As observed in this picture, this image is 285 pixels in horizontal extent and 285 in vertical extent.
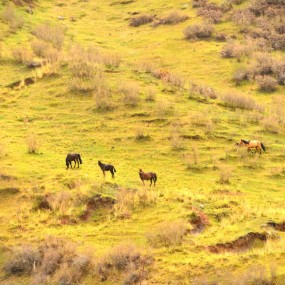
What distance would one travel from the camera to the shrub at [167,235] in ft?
52.0

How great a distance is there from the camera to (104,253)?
15.2 meters

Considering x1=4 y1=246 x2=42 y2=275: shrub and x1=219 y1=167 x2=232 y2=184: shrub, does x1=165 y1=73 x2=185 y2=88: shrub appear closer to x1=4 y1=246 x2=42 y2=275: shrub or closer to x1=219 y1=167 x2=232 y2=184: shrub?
x1=219 y1=167 x2=232 y2=184: shrub

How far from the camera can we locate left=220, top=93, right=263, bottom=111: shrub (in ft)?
114

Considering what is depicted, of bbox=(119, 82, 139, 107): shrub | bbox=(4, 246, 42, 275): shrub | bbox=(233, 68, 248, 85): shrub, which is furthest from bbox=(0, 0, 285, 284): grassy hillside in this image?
bbox=(233, 68, 248, 85): shrub

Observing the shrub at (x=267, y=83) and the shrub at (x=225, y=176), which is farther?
the shrub at (x=267, y=83)

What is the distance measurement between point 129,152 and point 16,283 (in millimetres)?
13080

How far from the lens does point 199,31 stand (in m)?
55.5

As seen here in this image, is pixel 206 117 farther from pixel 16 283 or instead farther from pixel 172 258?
pixel 16 283

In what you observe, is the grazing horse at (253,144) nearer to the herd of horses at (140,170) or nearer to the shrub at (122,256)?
the herd of horses at (140,170)

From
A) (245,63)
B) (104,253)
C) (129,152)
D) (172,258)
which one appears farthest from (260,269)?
(245,63)

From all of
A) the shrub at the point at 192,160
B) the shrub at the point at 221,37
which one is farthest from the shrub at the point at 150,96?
the shrub at the point at 221,37

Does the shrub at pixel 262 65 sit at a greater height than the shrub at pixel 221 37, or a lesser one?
lesser

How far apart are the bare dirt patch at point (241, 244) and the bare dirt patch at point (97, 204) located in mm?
5055

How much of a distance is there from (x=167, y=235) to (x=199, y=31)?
4298 cm
